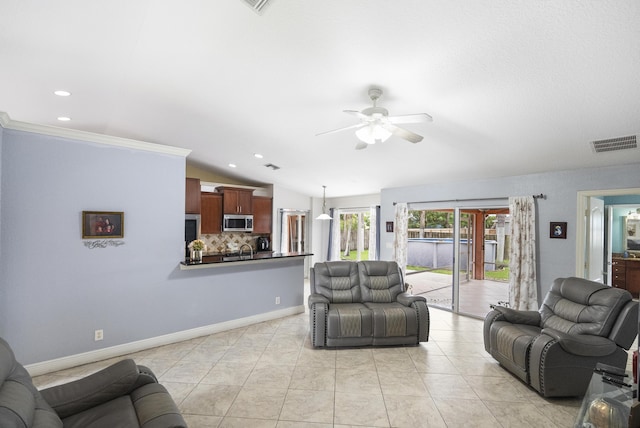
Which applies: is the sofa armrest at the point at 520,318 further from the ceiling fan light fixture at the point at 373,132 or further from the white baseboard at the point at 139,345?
the white baseboard at the point at 139,345

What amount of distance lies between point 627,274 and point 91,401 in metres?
9.11

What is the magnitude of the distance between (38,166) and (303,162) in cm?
352

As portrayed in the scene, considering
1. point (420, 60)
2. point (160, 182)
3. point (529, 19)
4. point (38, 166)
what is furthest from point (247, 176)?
point (529, 19)

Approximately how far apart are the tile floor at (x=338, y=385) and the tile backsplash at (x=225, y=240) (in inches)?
121

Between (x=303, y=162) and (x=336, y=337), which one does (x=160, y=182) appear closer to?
(x=303, y=162)

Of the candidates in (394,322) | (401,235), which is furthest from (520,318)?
(401,235)

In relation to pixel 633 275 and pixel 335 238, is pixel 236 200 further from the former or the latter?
pixel 633 275

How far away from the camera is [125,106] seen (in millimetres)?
3920

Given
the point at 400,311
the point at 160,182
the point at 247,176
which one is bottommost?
the point at 400,311

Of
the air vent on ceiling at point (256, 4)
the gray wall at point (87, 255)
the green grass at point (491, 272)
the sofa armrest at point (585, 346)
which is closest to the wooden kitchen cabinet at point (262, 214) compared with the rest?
the green grass at point (491, 272)

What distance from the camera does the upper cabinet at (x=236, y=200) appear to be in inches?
272

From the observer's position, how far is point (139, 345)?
148 inches

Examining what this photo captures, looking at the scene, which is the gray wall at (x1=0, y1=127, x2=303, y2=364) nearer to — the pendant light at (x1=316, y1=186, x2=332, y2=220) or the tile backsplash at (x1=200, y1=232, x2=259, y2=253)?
the tile backsplash at (x1=200, y1=232, x2=259, y2=253)

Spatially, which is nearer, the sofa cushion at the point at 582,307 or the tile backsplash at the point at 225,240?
the sofa cushion at the point at 582,307
